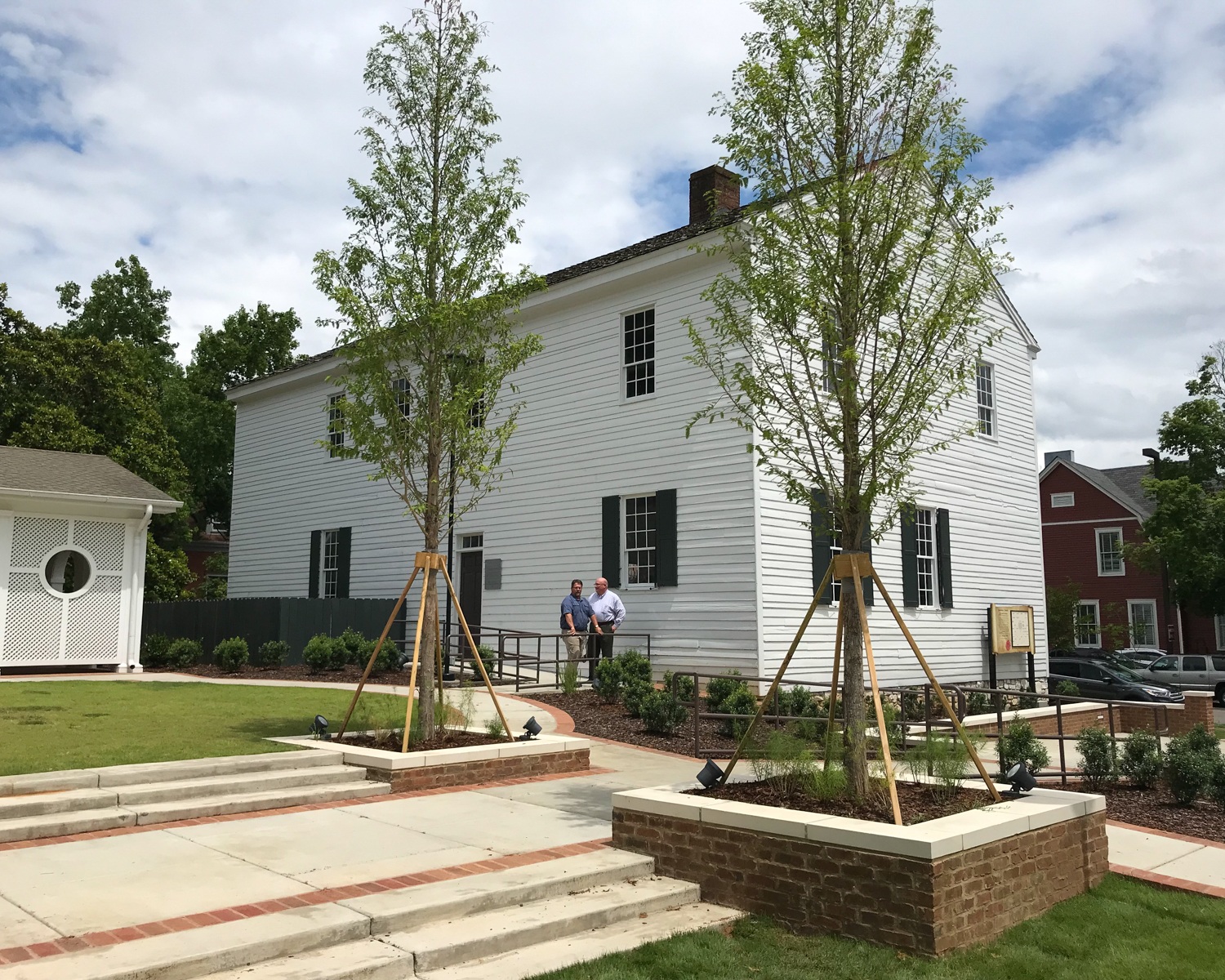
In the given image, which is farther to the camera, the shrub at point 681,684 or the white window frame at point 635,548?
the white window frame at point 635,548

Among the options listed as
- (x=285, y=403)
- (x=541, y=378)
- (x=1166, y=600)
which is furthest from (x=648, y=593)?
(x=1166, y=600)

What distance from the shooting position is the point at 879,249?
21.6 feet

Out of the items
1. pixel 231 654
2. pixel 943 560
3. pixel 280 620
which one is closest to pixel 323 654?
pixel 231 654

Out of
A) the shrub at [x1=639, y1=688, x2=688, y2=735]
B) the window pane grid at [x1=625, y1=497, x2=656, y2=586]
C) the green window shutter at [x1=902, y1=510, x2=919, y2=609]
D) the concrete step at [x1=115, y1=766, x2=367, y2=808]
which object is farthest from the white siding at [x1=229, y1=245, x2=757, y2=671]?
the concrete step at [x1=115, y1=766, x2=367, y2=808]

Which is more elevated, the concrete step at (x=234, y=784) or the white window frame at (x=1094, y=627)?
the white window frame at (x=1094, y=627)

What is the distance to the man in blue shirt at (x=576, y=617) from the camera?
15193 millimetres

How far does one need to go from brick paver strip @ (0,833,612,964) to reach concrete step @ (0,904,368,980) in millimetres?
85

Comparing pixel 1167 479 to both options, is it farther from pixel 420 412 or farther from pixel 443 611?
pixel 420 412

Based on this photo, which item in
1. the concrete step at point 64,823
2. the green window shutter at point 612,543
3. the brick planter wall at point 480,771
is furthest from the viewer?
the green window shutter at point 612,543

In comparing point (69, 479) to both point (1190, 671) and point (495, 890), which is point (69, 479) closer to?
point (495, 890)

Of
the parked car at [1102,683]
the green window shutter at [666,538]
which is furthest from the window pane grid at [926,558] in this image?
the green window shutter at [666,538]

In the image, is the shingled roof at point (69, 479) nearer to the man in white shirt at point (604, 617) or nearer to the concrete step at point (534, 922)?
the man in white shirt at point (604, 617)

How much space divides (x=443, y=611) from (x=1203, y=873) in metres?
15.2

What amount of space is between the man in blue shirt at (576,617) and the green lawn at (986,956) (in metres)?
9.93
